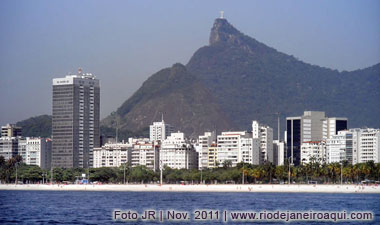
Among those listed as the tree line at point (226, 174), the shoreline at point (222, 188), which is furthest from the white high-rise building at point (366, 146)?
the shoreline at point (222, 188)

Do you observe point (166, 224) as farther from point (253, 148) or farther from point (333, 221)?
point (253, 148)

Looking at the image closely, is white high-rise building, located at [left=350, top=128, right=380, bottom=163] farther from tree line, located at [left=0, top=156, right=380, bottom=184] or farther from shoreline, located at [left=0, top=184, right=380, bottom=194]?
shoreline, located at [left=0, top=184, right=380, bottom=194]

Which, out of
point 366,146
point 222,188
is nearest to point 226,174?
point 222,188

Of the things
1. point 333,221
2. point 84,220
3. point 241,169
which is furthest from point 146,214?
point 241,169

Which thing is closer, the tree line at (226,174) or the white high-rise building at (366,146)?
the tree line at (226,174)

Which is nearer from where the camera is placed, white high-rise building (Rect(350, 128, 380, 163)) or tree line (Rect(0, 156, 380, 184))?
tree line (Rect(0, 156, 380, 184))

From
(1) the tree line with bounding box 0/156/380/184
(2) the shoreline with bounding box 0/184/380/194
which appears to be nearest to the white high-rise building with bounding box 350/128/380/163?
(1) the tree line with bounding box 0/156/380/184

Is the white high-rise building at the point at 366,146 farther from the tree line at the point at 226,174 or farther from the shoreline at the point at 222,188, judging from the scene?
the shoreline at the point at 222,188

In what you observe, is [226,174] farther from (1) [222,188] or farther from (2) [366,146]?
(2) [366,146]
